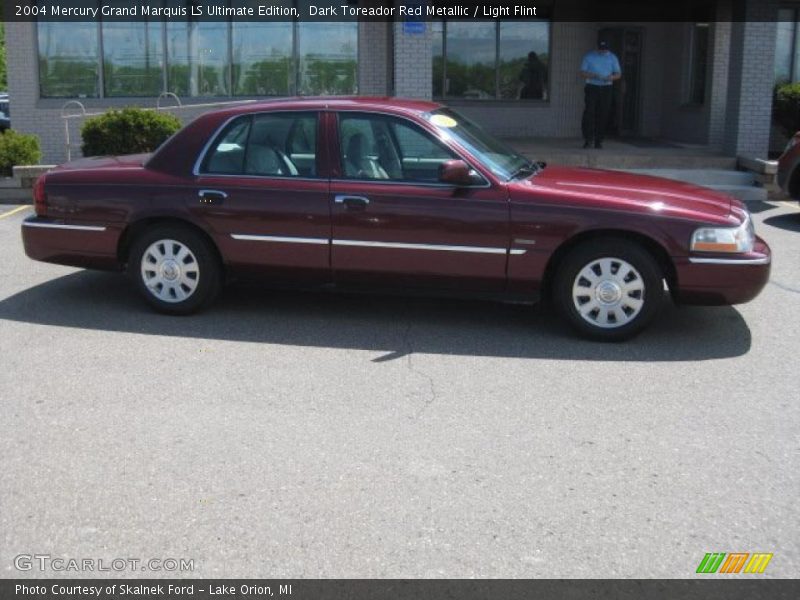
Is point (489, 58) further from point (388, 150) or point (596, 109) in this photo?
point (388, 150)

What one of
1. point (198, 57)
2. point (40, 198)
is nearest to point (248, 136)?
point (40, 198)

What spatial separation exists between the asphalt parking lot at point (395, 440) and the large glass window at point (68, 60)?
1002 cm

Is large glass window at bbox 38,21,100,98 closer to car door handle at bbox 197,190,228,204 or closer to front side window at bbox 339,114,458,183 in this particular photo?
car door handle at bbox 197,190,228,204

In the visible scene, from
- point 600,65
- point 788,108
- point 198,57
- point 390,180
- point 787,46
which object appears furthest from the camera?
point 787,46

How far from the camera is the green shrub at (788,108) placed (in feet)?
53.2

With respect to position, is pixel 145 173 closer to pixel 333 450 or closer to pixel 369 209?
pixel 369 209

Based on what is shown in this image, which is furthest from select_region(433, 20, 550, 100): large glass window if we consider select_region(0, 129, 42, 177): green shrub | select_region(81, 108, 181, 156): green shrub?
select_region(0, 129, 42, 177): green shrub

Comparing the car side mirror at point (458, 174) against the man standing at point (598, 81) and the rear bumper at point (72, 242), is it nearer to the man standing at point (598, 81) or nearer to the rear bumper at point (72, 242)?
the rear bumper at point (72, 242)

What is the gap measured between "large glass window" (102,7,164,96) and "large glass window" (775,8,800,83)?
35.5ft

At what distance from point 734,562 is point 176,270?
4647 mm

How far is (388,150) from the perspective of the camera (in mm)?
6891

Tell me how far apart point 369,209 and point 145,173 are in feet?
5.74

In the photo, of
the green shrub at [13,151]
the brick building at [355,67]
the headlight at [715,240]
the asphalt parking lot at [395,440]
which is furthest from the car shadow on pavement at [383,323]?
the brick building at [355,67]

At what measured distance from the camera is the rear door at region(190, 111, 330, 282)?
6.86 meters
